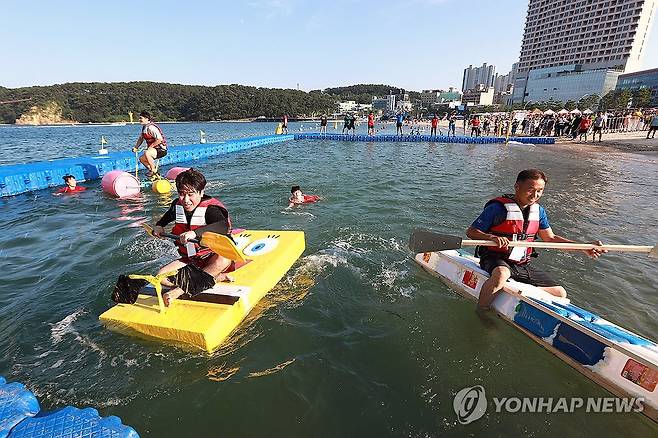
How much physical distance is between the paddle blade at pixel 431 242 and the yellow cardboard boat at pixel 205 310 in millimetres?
1989

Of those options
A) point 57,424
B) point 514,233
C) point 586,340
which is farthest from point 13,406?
point 514,233

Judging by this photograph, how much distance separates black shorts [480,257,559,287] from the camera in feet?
13.7

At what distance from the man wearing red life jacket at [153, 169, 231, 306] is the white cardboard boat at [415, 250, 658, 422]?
10.9 ft

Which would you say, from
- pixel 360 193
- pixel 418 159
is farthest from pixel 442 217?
pixel 418 159

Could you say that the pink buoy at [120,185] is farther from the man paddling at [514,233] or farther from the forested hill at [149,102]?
the forested hill at [149,102]

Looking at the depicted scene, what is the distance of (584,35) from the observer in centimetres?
10231

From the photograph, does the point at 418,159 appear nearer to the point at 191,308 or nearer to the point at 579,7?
the point at 191,308

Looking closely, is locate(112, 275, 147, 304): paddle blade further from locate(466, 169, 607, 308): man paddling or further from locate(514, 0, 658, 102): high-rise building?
locate(514, 0, 658, 102): high-rise building

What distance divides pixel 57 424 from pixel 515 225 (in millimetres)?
4566

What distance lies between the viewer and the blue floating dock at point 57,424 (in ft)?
6.79

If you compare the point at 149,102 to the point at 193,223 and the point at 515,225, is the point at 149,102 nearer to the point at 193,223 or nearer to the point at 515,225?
the point at 193,223

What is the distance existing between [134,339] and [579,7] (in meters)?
143

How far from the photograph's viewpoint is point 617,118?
3397 cm

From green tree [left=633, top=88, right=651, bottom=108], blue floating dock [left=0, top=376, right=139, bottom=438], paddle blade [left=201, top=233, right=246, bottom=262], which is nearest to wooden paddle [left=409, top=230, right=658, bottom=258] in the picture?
paddle blade [left=201, top=233, right=246, bottom=262]
